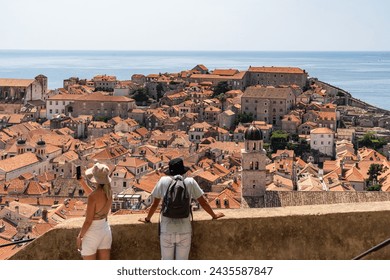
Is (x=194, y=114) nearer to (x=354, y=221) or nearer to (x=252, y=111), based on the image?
(x=252, y=111)

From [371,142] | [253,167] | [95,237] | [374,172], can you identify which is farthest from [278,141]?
[95,237]

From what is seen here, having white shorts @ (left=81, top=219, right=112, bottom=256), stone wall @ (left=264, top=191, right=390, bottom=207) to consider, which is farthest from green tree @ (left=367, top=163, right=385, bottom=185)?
white shorts @ (left=81, top=219, right=112, bottom=256)

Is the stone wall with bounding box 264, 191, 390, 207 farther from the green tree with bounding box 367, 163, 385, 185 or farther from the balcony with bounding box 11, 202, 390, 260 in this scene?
the green tree with bounding box 367, 163, 385, 185

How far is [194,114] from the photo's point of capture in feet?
160

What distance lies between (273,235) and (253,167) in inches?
596

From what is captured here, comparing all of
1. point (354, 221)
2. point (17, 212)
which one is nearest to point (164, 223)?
point (354, 221)

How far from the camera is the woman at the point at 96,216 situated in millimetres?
3998

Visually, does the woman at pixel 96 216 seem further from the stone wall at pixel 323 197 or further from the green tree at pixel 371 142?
the green tree at pixel 371 142

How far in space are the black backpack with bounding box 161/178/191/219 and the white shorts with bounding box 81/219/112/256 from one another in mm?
446

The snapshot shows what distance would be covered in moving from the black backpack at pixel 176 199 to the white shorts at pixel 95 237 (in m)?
0.45

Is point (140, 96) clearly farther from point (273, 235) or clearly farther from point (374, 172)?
point (273, 235)

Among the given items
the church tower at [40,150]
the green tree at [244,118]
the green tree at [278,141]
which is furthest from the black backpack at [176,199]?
the green tree at [244,118]

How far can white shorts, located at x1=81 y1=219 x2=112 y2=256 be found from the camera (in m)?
4.05

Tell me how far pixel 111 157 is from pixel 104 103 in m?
16.9
